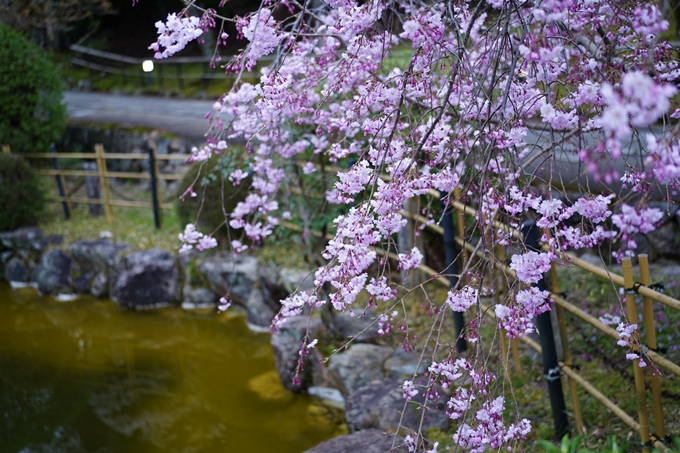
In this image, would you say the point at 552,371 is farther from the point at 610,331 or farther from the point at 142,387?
the point at 142,387

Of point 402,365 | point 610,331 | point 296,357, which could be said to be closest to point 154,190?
point 296,357

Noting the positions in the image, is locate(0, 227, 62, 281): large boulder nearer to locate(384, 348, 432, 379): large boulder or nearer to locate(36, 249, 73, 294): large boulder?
locate(36, 249, 73, 294): large boulder

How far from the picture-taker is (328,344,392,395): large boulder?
12.8ft

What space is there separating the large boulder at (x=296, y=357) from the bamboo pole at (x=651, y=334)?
225cm

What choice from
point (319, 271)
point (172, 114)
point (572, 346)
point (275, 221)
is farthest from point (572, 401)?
point (172, 114)

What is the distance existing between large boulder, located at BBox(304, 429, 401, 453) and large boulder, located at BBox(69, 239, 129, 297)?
4.36 m

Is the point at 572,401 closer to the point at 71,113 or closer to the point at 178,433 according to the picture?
the point at 178,433

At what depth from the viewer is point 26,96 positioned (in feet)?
29.7

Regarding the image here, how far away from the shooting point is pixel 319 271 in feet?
6.75

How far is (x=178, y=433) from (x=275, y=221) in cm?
165

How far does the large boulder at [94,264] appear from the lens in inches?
260

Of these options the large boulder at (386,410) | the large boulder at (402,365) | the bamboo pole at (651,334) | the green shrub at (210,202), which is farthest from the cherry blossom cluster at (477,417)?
the green shrub at (210,202)

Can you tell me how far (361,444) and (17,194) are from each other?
6169mm

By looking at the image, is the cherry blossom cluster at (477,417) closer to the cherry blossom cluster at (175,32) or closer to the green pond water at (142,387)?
the cherry blossom cluster at (175,32)
